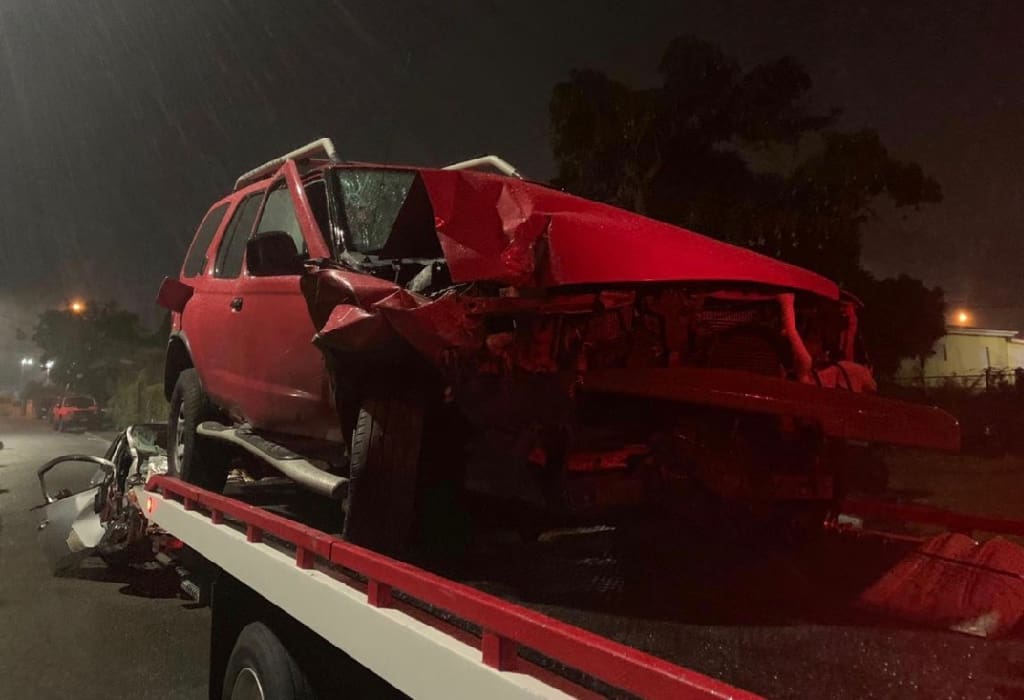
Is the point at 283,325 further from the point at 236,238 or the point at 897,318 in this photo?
the point at 897,318

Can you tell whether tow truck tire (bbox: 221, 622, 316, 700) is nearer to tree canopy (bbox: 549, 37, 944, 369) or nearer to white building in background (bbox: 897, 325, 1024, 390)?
tree canopy (bbox: 549, 37, 944, 369)

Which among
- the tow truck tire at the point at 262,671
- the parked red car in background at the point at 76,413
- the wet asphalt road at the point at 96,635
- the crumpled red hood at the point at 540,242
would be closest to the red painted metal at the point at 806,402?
the crumpled red hood at the point at 540,242

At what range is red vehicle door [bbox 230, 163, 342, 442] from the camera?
3873 mm

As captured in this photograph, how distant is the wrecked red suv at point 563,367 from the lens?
2742 mm

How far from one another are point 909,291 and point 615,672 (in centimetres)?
1632

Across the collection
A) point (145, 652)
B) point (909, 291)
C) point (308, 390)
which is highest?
point (909, 291)

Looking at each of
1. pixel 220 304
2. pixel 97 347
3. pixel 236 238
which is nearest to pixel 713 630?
pixel 220 304

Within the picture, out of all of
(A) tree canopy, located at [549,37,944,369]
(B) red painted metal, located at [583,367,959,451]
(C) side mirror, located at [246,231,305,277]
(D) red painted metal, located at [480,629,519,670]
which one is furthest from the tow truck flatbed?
(A) tree canopy, located at [549,37,944,369]

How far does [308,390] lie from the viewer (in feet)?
13.2

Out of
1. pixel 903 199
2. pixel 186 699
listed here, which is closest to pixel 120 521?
pixel 186 699

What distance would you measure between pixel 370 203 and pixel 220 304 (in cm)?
134

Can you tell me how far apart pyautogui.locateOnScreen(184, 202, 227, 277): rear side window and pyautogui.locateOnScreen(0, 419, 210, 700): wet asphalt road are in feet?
7.60

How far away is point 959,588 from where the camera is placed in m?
2.82

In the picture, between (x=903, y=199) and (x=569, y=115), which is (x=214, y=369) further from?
(x=903, y=199)
